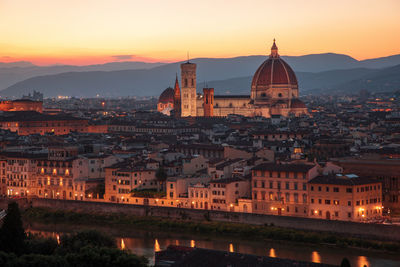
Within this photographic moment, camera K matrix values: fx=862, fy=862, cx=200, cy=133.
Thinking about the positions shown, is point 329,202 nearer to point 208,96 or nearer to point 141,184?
point 141,184

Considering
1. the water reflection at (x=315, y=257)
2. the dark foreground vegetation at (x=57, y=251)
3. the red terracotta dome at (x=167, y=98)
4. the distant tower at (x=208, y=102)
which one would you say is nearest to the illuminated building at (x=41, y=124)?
the distant tower at (x=208, y=102)

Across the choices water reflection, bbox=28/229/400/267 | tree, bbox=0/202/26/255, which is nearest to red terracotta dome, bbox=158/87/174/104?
water reflection, bbox=28/229/400/267

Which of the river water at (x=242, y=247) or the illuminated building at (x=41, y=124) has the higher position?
the illuminated building at (x=41, y=124)

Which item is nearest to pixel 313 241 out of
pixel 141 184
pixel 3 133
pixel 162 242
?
pixel 162 242

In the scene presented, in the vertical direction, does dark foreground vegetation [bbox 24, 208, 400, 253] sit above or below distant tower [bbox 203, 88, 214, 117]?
below

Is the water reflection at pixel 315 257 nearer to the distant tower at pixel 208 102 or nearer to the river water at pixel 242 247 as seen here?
the river water at pixel 242 247

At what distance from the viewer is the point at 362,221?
3884 centimetres

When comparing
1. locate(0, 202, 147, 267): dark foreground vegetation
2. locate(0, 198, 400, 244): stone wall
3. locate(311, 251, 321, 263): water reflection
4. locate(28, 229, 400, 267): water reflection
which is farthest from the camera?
locate(0, 198, 400, 244): stone wall

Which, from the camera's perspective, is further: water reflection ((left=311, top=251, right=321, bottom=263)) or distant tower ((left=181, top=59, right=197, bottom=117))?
distant tower ((left=181, top=59, right=197, bottom=117))

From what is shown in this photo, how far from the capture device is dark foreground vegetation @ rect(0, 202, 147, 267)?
27.5 m

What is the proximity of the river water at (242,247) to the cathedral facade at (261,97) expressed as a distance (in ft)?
272

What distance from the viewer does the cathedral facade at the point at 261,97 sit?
12669cm

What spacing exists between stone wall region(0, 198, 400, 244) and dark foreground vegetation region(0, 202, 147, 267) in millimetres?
9815

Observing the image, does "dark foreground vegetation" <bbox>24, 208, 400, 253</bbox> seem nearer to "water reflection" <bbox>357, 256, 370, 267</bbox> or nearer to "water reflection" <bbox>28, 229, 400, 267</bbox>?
"water reflection" <bbox>28, 229, 400, 267</bbox>
